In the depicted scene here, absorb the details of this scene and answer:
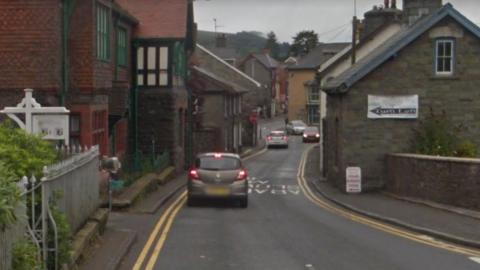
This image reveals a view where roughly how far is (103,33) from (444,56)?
12.7 meters

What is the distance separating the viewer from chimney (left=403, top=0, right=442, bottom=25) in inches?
1340

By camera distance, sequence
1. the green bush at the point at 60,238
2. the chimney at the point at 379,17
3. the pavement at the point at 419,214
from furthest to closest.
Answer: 1. the chimney at the point at 379,17
2. the pavement at the point at 419,214
3. the green bush at the point at 60,238

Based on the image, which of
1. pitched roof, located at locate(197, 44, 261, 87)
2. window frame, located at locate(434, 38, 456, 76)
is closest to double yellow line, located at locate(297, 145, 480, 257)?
window frame, located at locate(434, 38, 456, 76)

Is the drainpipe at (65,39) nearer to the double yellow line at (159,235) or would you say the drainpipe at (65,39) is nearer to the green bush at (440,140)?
the double yellow line at (159,235)

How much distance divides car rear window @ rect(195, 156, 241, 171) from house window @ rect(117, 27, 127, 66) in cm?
852

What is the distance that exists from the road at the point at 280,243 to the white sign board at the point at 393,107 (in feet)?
18.9

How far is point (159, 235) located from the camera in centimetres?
1694

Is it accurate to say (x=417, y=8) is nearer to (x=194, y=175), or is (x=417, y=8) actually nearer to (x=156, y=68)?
(x=156, y=68)

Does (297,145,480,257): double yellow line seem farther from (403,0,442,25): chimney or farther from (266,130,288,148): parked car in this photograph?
(266,130,288,148): parked car

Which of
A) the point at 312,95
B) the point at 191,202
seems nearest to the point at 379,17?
the point at 191,202

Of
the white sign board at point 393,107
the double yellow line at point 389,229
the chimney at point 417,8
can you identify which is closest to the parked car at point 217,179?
the double yellow line at point 389,229

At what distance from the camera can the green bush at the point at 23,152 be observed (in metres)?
9.41

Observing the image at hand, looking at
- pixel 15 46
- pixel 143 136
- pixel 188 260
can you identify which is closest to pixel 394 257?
pixel 188 260

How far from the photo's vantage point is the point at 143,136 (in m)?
35.8
